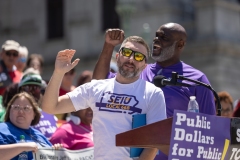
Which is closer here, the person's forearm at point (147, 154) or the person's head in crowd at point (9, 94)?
the person's forearm at point (147, 154)

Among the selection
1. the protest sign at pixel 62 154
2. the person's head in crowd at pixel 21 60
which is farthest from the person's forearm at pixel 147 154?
the person's head in crowd at pixel 21 60

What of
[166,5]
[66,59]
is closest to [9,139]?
[66,59]

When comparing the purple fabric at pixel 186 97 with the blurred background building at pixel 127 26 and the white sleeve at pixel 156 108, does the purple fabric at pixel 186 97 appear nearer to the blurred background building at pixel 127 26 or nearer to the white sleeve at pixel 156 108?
the white sleeve at pixel 156 108

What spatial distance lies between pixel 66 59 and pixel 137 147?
970 millimetres

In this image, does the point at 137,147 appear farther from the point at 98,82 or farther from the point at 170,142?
the point at 98,82

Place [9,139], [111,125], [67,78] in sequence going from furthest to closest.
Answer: [67,78] → [9,139] → [111,125]

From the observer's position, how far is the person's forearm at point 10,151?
6758 millimetres

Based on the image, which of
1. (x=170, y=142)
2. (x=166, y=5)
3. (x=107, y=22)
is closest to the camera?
(x=170, y=142)

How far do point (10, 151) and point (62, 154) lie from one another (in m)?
0.92

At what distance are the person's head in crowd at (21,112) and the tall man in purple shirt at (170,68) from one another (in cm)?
72

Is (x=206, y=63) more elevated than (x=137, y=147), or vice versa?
(x=137, y=147)

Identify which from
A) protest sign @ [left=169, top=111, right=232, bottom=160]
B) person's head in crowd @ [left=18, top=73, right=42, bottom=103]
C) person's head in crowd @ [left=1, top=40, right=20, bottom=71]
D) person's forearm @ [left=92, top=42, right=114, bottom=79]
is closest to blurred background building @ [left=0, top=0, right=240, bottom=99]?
person's head in crowd @ [left=1, top=40, right=20, bottom=71]

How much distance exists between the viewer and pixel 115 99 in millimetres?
6074

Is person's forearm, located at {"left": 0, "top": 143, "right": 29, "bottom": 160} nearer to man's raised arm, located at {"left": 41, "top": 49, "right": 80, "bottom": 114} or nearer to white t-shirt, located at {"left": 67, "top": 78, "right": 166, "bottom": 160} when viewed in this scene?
man's raised arm, located at {"left": 41, "top": 49, "right": 80, "bottom": 114}
